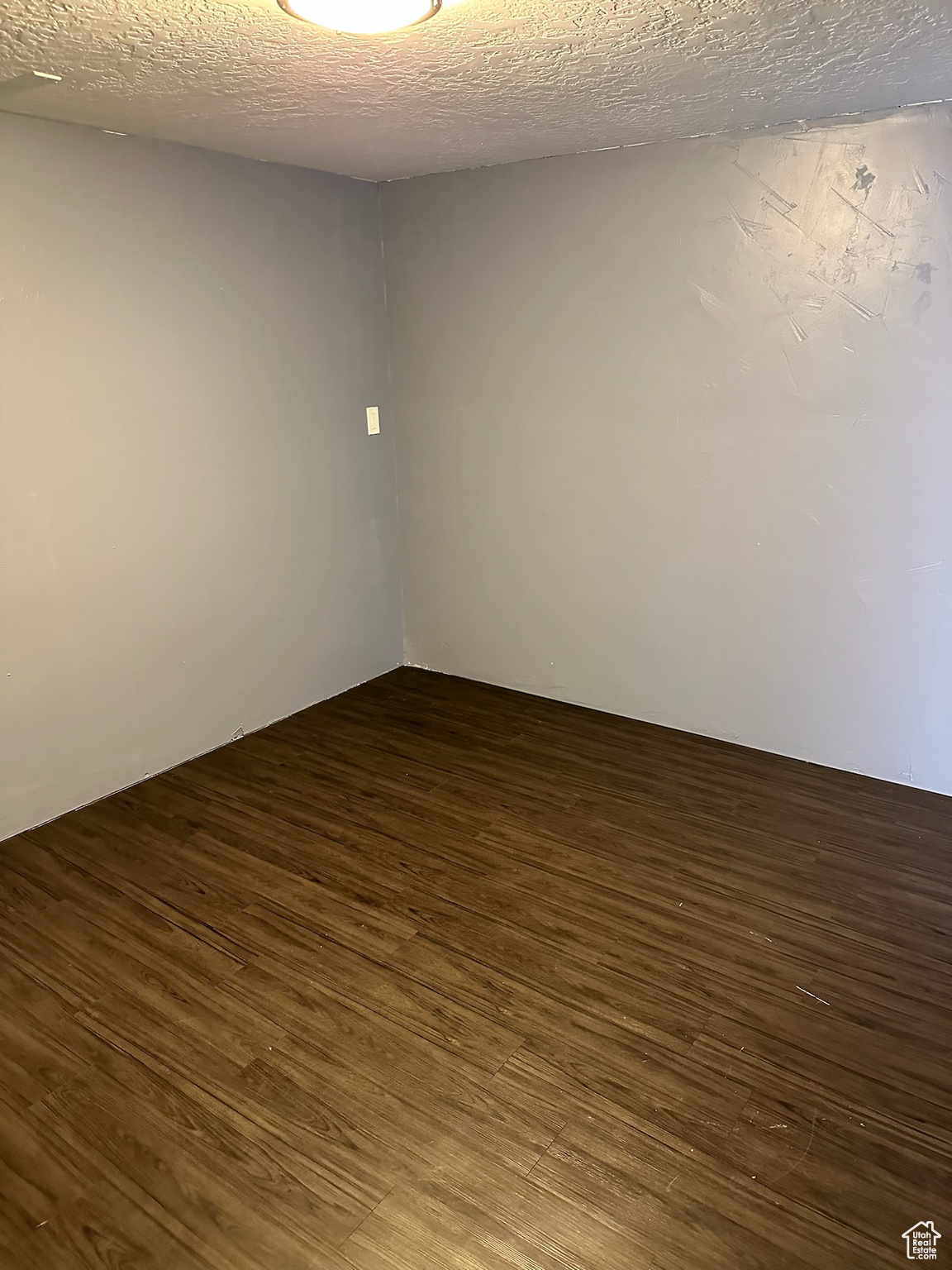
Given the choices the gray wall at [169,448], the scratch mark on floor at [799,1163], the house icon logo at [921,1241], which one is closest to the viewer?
the house icon logo at [921,1241]

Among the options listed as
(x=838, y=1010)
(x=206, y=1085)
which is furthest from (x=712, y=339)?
(x=206, y=1085)

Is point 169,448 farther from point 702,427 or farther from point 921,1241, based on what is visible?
point 921,1241

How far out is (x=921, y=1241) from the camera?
1676mm

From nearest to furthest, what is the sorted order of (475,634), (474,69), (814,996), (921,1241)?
(921,1241)
(474,69)
(814,996)
(475,634)

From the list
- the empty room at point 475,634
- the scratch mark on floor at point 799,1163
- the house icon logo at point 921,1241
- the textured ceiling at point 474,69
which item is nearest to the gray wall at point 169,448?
the empty room at point 475,634

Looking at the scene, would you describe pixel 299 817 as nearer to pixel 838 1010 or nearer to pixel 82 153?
pixel 838 1010

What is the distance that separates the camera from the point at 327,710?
13.2 feet

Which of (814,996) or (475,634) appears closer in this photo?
(814,996)

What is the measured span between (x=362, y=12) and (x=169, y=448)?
73.7 inches

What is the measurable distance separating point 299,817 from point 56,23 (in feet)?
7.53

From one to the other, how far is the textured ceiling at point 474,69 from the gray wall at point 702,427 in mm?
299

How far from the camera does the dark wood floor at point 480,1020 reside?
5.67 feet

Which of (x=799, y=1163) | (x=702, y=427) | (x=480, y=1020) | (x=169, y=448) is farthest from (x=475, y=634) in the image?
(x=799, y=1163)

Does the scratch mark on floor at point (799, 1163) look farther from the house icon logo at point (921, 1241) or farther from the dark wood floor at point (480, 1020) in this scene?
the house icon logo at point (921, 1241)
